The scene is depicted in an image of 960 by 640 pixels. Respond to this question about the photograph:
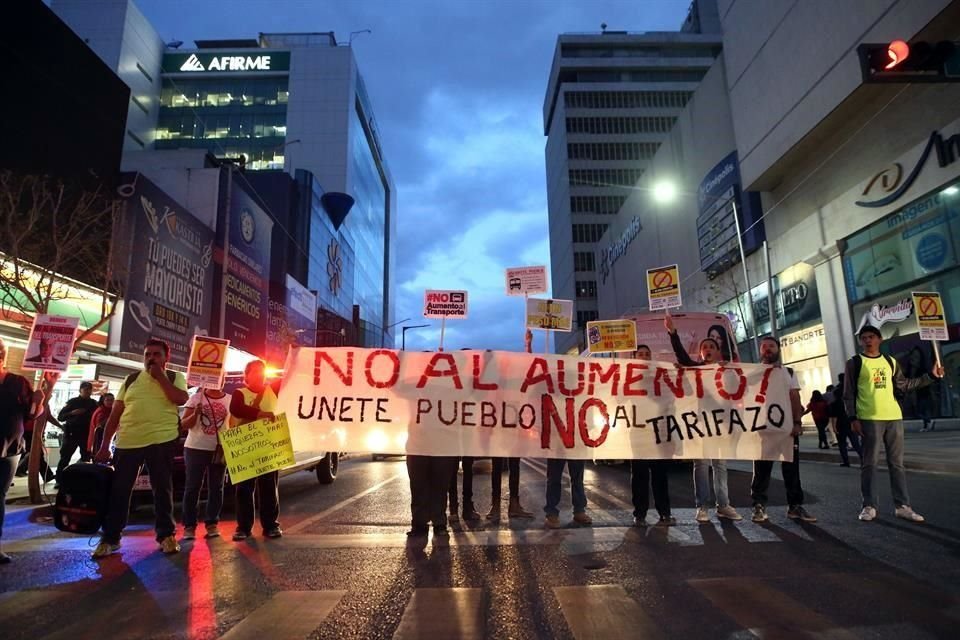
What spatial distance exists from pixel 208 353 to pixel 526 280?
500 cm

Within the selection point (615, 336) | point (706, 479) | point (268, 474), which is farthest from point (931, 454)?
point (268, 474)

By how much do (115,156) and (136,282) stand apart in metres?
6.54

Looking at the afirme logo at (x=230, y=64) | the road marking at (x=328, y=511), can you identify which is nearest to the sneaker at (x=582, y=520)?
the road marking at (x=328, y=511)

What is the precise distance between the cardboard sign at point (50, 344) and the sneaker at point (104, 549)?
10.2 feet

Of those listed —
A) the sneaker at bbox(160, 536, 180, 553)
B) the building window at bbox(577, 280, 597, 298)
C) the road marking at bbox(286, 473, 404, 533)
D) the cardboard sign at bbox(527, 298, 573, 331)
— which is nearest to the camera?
the sneaker at bbox(160, 536, 180, 553)

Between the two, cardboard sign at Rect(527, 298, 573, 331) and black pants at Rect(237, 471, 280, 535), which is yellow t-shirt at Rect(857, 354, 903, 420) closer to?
cardboard sign at Rect(527, 298, 573, 331)

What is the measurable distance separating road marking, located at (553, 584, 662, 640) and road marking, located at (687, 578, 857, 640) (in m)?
0.52

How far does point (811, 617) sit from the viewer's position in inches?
129

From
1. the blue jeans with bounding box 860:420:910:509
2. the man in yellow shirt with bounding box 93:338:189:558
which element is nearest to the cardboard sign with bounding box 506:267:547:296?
the blue jeans with bounding box 860:420:910:509

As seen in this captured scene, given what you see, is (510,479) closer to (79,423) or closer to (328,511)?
(328,511)

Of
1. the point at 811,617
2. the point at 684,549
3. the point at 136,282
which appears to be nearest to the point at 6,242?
the point at 136,282

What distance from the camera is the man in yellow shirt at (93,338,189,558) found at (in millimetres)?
5316

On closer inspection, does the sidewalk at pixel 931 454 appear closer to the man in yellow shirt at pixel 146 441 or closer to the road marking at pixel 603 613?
the road marking at pixel 603 613

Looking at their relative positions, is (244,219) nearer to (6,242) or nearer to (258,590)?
(6,242)
